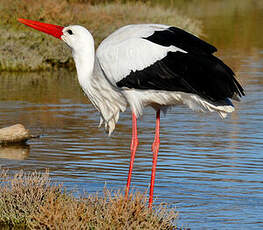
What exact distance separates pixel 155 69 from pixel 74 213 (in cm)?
183

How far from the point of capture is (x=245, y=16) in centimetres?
4588

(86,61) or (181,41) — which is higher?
(181,41)

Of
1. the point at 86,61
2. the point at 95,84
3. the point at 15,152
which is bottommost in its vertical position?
the point at 15,152

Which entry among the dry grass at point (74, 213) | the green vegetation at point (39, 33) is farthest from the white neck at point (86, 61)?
the green vegetation at point (39, 33)

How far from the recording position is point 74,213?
7297 millimetres

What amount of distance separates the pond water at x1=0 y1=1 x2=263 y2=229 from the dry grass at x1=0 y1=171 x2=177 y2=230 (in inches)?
32.7

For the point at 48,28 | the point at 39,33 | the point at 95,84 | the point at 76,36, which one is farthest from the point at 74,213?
the point at 39,33

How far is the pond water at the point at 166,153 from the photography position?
891 cm

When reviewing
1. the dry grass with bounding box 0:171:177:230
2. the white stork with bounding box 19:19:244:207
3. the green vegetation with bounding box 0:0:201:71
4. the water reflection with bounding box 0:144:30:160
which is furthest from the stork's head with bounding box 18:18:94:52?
the green vegetation with bounding box 0:0:201:71

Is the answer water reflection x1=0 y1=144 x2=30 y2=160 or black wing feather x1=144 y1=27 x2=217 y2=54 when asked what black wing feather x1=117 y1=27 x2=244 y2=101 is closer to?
black wing feather x1=144 y1=27 x2=217 y2=54

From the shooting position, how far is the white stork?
314 inches

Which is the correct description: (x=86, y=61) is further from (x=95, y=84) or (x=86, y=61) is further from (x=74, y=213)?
(x=74, y=213)

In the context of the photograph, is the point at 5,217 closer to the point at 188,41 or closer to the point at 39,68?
the point at 188,41

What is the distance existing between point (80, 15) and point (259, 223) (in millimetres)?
19211
